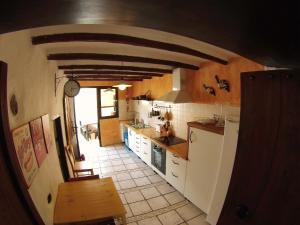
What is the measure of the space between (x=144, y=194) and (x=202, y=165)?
1.31 m

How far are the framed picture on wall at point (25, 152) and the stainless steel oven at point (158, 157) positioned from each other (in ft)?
8.04

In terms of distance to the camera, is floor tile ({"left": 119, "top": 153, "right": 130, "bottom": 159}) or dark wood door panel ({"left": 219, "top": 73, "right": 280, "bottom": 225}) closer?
dark wood door panel ({"left": 219, "top": 73, "right": 280, "bottom": 225})

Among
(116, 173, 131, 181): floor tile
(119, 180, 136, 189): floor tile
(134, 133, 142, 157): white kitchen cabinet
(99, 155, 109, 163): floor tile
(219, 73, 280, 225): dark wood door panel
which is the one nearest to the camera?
(219, 73, 280, 225): dark wood door panel

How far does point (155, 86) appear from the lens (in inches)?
182

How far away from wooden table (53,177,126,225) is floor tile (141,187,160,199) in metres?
1.17

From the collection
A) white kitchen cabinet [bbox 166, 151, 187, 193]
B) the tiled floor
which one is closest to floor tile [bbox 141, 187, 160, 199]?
the tiled floor

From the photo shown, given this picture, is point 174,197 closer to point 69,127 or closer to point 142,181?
point 142,181

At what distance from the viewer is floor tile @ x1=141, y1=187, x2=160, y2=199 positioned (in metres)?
3.08

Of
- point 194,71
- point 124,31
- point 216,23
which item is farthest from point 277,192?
point 194,71

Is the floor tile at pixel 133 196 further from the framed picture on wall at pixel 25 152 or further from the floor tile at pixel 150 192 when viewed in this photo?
the framed picture on wall at pixel 25 152

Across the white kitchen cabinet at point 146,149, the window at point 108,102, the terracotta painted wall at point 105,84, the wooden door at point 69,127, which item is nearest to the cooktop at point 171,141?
the white kitchen cabinet at point 146,149

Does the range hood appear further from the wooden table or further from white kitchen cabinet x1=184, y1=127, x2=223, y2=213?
the wooden table

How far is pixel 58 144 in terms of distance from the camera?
2686 mm

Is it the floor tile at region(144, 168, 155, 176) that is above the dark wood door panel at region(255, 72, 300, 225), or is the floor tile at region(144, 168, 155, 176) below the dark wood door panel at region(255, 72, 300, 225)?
below
